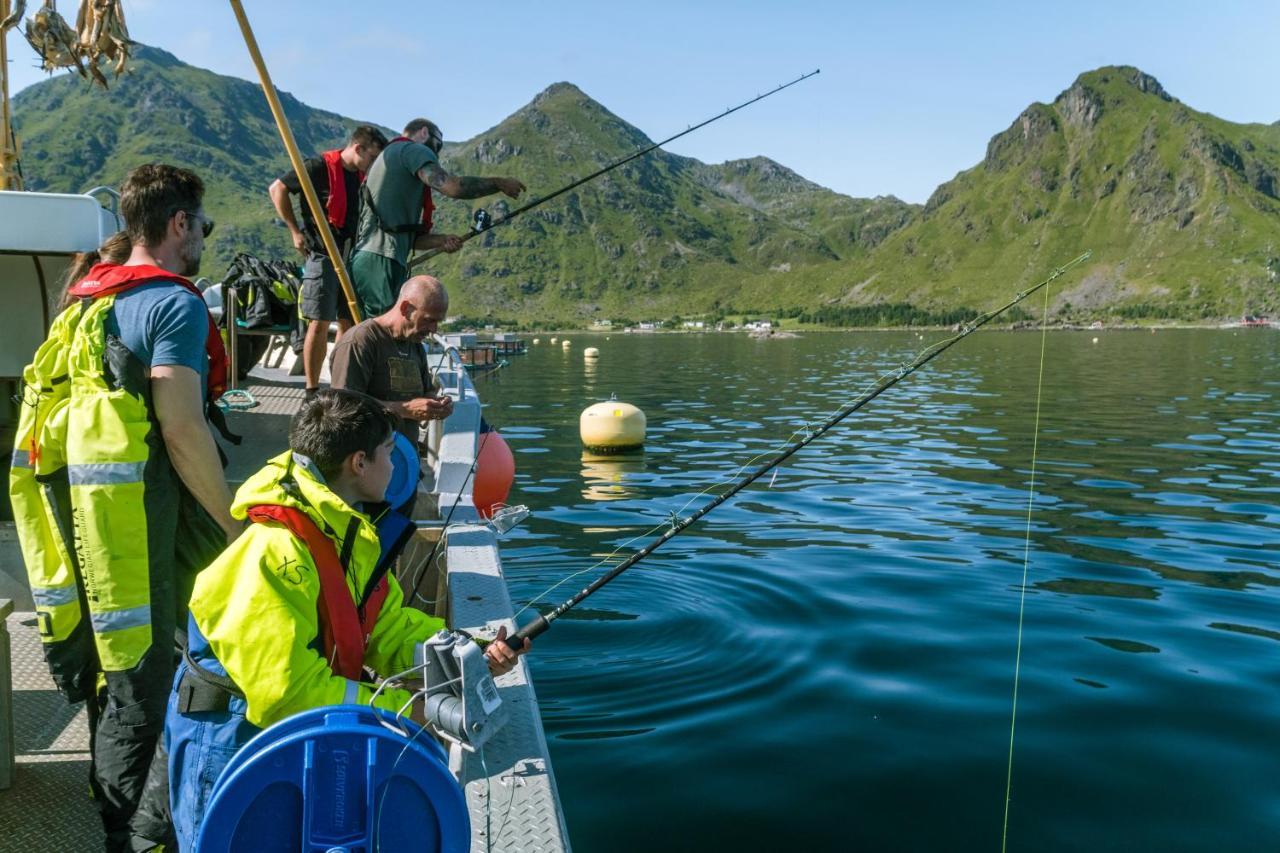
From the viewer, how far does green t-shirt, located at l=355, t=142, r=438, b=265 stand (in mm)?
7340

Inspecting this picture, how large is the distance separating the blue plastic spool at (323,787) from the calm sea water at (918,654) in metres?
2.67

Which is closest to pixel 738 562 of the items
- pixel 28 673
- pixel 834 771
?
pixel 834 771

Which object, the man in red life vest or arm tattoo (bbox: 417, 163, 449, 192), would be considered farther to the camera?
the man in red life vest

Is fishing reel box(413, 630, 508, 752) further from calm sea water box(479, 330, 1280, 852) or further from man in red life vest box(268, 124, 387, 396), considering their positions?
man in red life vest box(268, 124, 387, 396)

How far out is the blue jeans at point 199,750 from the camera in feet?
9.60

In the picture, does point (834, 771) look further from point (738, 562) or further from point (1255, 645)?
point (738, 562)

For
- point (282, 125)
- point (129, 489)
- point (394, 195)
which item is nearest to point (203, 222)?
point (129, 489)

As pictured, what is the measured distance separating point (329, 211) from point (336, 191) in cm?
18

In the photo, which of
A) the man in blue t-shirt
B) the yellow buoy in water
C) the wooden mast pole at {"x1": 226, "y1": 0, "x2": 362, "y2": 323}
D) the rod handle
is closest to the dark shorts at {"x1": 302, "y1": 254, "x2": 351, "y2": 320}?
the wooden mast pole at {"x1": 226, "y1": 0, "x2": 362, "y2": 323}

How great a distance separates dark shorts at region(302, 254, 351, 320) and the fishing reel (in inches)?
225

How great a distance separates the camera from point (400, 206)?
7.53 meters

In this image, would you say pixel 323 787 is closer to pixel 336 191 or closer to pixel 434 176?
pixel 434 176

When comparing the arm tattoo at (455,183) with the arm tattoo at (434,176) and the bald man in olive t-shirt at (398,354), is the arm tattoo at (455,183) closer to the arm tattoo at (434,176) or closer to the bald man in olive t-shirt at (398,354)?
the arm tattoo at (434,176)

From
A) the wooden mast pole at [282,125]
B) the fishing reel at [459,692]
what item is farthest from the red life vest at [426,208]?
the fishing reel at [459,692]
